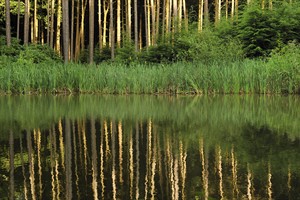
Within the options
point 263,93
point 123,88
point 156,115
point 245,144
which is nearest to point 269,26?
point 263,93

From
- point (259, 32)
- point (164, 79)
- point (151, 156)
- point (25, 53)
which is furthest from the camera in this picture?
point (25, 53)

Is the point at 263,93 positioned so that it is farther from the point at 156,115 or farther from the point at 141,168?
the point at 141,168

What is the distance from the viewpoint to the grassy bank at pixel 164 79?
1558 cm

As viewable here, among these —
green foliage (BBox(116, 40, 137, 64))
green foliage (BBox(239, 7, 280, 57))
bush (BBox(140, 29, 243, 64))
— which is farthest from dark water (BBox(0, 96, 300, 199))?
green foliage (BBox(116, 40, 137, 64))

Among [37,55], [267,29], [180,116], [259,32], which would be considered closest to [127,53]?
[37,55]

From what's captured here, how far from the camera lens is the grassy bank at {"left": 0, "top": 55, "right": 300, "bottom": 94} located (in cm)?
1558

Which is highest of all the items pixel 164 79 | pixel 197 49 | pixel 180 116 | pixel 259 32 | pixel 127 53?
pixel 259 32

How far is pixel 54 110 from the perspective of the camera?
10805mm

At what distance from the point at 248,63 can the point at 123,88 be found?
459cm

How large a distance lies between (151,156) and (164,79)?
10.8 m

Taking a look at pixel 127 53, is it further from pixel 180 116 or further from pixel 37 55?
pixel 180 116

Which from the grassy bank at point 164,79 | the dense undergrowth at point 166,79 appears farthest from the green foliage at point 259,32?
the grassy bank at point 164,79

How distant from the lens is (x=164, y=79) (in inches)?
631

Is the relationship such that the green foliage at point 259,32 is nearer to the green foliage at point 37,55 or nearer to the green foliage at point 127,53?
the green foliage at point 127,53
